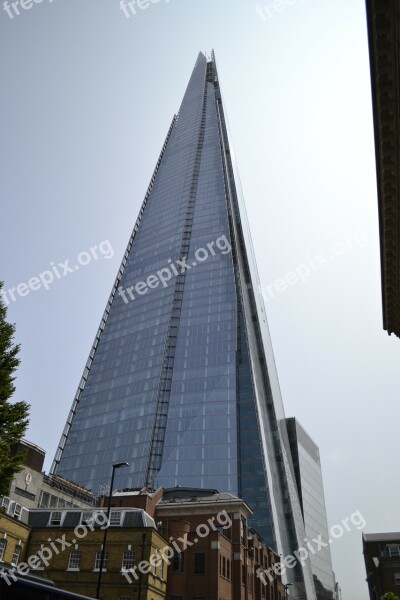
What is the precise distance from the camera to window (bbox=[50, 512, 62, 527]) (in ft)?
158

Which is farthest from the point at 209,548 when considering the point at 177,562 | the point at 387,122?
the point at 387,122

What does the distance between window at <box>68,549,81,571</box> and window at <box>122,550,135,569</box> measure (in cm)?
A: 407

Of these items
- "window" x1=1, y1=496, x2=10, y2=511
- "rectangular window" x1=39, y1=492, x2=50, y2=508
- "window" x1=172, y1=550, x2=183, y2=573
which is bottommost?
"window" x1=172, y1=550, x2=183, y2=573

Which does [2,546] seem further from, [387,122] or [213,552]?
[387,122]

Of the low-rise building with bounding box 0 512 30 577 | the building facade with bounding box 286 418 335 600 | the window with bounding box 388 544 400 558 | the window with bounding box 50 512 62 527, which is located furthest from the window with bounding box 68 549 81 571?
the building facade with bounding box 286 418 335 600

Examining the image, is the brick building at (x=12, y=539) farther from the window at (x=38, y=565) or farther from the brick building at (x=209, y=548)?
the brick building at (x=209, y=548)

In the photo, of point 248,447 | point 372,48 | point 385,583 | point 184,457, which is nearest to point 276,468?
point 248,447

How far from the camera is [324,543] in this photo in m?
188

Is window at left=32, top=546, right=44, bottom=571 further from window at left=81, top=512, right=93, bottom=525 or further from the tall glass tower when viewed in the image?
the tall glass tower

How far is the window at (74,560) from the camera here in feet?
146

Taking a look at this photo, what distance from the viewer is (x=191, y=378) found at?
442ft

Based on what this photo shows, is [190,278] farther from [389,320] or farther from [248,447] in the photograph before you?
[389,320]

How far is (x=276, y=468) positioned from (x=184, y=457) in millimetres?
25611

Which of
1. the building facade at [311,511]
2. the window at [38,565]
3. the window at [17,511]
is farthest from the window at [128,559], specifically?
the building facade at [311,511]
